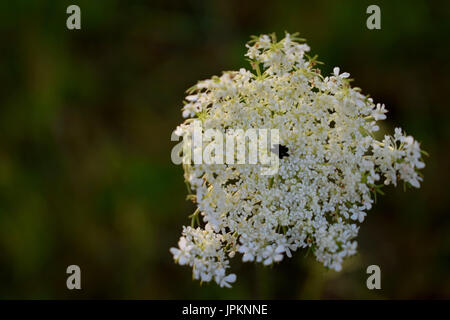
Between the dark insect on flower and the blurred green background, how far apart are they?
6.27 feet

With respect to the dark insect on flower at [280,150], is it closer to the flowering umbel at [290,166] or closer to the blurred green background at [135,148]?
the flowering umbel at [290,166]

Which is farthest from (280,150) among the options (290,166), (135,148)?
(135,148)

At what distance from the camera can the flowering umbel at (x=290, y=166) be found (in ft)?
5.28

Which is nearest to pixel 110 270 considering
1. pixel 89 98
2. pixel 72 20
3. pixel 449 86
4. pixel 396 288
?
pixel 89 98

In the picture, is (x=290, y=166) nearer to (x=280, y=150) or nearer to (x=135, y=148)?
(x=280, y=150)

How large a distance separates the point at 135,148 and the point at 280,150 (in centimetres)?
250

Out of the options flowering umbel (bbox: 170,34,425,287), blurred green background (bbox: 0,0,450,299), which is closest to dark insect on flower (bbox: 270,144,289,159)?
flowering umbel (bbox: 170,34,425,287)

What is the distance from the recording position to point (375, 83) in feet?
13.1

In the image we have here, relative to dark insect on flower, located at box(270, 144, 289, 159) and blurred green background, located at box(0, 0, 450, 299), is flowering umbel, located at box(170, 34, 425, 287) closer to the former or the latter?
dark insect on flower, located at box(270, 144, 289, 159)

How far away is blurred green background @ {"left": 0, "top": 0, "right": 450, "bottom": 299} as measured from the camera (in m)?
3.59

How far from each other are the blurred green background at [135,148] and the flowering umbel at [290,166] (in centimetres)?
184

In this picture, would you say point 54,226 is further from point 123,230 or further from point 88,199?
point 123,230

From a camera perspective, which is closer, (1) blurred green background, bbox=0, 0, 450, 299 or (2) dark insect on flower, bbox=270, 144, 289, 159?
(2) dark insect on flower, bbox=270, 144, 289, 159

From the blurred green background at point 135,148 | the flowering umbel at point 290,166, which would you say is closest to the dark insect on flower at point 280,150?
the flowering umbel at point 290,166
